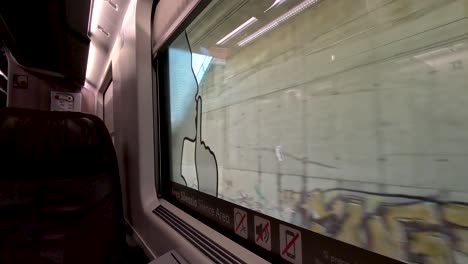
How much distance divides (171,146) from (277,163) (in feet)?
3.73

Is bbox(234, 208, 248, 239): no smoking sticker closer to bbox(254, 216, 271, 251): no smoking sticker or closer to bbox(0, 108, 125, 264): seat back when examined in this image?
bbox(254, 216, 271, 251): no smoking sticker

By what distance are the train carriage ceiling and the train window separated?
1.85m

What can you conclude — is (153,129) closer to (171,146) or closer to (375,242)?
(171,146)

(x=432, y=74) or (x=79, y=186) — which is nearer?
(x=432, y=74)

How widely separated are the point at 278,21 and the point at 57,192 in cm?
134

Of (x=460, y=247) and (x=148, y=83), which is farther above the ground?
(x=148, y=83)

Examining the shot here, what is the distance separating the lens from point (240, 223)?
3.27 feet

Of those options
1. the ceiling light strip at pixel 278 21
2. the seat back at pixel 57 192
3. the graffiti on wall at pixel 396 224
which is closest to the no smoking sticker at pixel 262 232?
the graffiti on wall at pixel 396 224

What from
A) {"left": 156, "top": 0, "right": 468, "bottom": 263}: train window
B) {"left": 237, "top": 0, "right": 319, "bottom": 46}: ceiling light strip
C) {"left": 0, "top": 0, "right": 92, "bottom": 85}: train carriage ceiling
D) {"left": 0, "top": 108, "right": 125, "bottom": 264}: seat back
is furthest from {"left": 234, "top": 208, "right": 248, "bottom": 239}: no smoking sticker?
{"left": 0, "top": 0, "right": 92, "bottom": 85}: train carriage ceiling

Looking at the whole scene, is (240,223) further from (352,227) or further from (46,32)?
(46,32)

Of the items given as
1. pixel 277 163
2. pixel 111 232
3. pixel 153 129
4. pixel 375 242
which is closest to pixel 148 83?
pixel 153 129

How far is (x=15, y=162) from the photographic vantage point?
1.35 metres

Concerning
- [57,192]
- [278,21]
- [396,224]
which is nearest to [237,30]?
[278,21]

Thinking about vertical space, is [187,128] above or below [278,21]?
below
